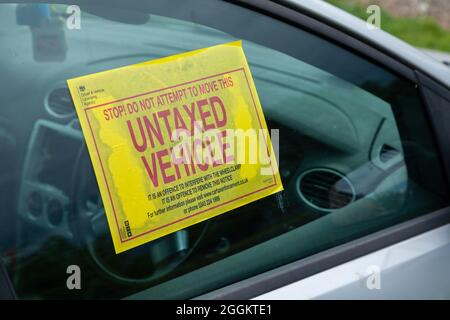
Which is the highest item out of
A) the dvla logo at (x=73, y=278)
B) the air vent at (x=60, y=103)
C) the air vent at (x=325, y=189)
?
the air vent at (x=60, y=103)

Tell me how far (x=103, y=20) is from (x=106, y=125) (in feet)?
0.81

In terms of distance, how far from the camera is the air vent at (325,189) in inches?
62.3

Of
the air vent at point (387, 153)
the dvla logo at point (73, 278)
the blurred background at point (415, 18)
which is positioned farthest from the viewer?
the blurred background at point (415, 18)

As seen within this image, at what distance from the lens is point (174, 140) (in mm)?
1359

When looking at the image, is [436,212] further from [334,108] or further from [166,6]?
[166,6]

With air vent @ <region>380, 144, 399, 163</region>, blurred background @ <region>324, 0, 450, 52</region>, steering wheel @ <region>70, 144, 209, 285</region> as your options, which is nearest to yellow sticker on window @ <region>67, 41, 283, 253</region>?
steering wheel @ <region>70, 144, 209, 285</region>

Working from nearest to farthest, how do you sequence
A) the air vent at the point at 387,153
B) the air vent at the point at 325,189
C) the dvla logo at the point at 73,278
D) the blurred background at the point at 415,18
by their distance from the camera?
the dvla logo at the point at 73,278
the air vent at the point at 325,189
the air vent at the point at 387,153
the blurred background at the point at 415,18

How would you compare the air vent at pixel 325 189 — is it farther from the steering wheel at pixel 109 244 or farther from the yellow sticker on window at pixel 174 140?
the steering wheel at pixel 109 244

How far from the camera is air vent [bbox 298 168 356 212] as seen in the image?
1583 mm

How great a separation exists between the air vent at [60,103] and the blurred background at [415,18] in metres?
4.94

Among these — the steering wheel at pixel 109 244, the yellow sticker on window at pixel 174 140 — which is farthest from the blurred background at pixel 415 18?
the steering wheel at pixel 109 244
